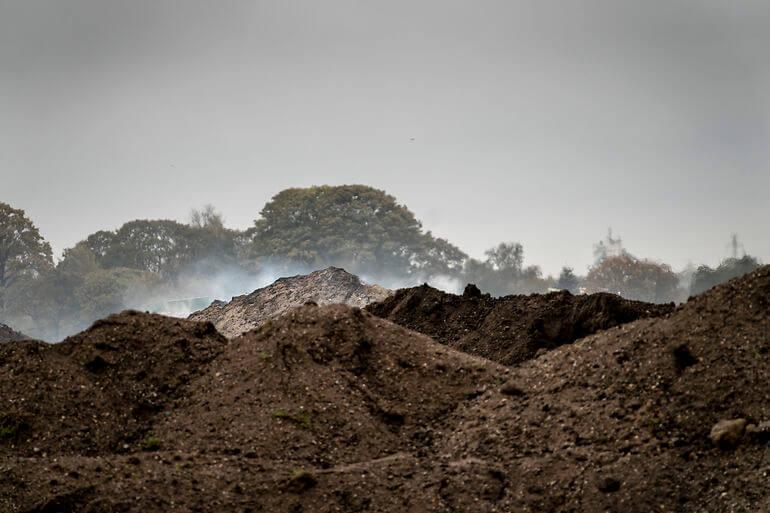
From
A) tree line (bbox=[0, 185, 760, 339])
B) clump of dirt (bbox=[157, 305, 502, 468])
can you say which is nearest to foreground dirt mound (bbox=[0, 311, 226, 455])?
clump of dirt (bbox=[157, 305, 502, 468])

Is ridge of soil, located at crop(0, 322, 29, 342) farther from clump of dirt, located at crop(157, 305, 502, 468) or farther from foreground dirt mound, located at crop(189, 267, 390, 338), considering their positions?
clump of dirt, located at crop(157, 305, 502, 468)

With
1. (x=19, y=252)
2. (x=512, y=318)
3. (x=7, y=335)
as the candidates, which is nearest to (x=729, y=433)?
(x=512, y=318)

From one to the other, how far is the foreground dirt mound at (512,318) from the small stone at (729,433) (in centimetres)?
708

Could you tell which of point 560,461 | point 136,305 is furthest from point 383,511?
point 136,305

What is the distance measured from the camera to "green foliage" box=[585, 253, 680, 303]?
3354 inches

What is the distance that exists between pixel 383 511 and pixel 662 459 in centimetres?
314

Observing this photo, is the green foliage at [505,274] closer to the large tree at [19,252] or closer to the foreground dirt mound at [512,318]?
the large tree at [19,252]

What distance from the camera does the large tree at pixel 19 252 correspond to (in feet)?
281

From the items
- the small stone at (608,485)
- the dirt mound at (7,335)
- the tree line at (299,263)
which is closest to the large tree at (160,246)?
the tree line at (299,263)

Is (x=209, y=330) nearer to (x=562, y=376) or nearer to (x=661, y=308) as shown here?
(x=562, y=376)

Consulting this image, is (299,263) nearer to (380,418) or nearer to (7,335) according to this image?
(7,335)

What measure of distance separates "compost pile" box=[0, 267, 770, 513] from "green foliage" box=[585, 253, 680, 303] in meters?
66.1

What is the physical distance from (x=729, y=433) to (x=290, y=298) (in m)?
29.6

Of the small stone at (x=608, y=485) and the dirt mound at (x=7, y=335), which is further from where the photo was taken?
the dirt mound at (x=7, y=335)
